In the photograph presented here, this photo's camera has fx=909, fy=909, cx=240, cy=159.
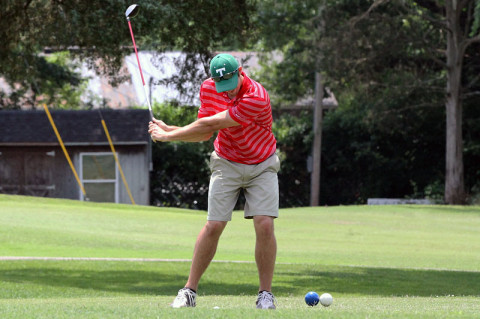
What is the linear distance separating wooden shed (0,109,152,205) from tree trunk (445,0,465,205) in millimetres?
11243

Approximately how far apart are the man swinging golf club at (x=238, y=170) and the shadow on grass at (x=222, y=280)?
389 centimetres

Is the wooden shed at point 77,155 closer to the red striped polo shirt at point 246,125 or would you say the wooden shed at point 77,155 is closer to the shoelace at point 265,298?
the red striped polo shirt at point 246,125

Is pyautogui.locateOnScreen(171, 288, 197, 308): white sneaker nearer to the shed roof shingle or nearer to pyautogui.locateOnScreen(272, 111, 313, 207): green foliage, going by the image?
the shed roof shingle

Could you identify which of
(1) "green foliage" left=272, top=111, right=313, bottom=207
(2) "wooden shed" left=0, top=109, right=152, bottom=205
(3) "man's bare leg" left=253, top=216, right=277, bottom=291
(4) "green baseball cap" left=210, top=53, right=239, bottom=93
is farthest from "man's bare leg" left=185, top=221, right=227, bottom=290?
(1) "green foliage" left=272, top=111, right=313, bottom=207

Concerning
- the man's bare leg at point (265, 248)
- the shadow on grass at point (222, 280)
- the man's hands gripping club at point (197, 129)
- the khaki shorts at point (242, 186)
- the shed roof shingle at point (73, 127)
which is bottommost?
the shadow on grass at point (222, 280)

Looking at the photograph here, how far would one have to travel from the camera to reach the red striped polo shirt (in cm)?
706

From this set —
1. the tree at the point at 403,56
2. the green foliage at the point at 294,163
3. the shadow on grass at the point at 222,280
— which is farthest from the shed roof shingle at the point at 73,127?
the shadow on grass at the point at 222,280

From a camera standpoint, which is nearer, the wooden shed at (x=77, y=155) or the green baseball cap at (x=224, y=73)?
the green baseball cap at (x=224, y=73)

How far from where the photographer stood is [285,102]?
143 ft

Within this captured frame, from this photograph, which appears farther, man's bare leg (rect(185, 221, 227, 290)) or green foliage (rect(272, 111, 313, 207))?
green foliage (rect(272, 111, 313, 207))

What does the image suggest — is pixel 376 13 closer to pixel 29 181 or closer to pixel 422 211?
pixel 422 211

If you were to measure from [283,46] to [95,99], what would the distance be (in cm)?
984

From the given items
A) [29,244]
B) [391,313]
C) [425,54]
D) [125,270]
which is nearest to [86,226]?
[29,244]

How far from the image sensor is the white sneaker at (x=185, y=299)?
6979 millimetres
